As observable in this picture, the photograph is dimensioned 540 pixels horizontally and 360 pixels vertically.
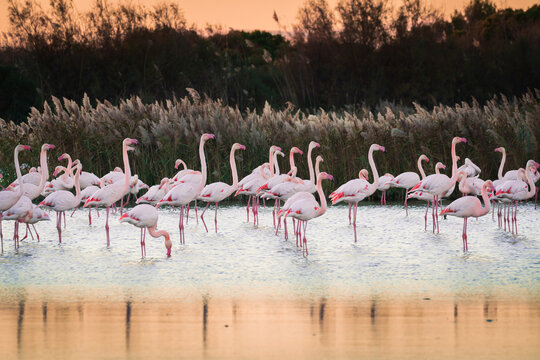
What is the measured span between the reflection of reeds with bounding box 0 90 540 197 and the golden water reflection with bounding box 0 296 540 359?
10.4 meters

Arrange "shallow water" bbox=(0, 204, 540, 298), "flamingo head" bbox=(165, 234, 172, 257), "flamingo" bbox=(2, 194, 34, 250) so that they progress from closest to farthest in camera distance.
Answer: "shallow water" bbox=(0, 204, 540, 298)
"flamingo head" bbox=(165, 234, 172, 257)
"flamingo" bbox=(2, 194, 34, 250)

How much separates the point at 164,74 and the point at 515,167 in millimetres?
21248

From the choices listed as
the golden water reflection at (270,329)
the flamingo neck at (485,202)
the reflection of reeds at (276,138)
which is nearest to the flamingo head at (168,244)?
the golden water reflection at (270,329)

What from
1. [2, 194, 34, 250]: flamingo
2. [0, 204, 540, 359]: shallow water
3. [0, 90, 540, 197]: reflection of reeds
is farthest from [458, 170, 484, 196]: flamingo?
[2, 194, 34, 250]: flamingo

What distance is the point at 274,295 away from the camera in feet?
26.5

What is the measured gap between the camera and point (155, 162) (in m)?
18.5

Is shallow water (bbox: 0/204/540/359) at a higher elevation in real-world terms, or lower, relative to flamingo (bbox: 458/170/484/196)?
lower

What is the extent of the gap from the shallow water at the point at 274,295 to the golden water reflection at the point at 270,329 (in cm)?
2

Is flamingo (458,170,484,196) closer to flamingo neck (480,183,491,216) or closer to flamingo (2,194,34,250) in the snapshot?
flamingo neck (480,183,491,216)

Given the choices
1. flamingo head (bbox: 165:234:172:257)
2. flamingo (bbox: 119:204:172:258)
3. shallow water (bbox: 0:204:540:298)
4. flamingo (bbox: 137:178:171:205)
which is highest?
flamingo (bbox: 137:178:171:205)

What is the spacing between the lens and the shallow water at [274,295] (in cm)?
616

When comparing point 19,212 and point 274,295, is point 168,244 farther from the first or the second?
point 274,295

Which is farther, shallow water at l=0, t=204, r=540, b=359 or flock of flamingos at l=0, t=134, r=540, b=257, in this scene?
flock of flamingos at l=0, t=134, r=540, b=257

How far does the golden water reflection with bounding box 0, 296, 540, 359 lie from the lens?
598 centimetres
